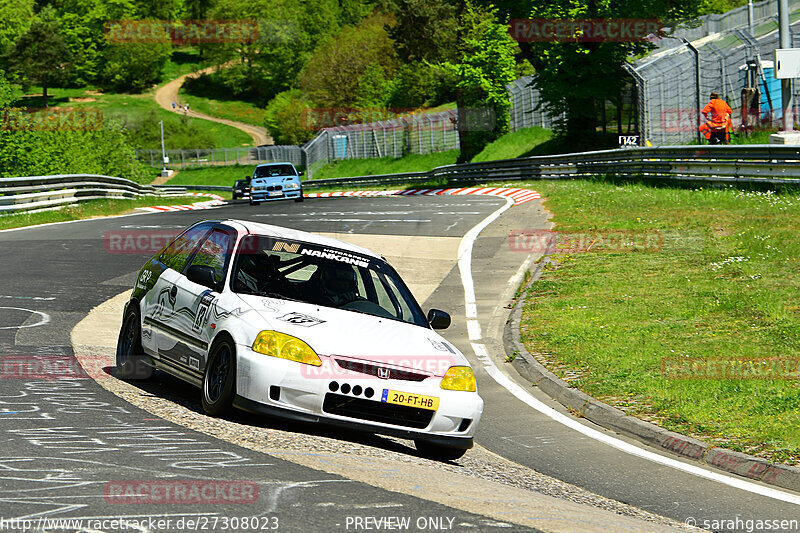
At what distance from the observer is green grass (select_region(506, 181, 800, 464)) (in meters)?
9.48

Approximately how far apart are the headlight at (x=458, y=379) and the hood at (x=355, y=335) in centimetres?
6

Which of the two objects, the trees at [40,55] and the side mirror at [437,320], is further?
the trees at [40,55]

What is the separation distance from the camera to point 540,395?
36.6ft

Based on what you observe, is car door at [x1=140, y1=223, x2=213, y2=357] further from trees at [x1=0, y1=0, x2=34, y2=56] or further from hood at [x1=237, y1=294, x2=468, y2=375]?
trees at [x1=0, y1=0, x2=34, y2=56]

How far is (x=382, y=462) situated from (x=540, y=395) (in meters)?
4.77

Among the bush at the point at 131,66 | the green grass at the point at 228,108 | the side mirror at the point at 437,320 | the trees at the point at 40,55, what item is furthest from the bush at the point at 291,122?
the side mirror at the point at 437,320

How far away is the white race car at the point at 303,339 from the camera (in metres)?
7.34

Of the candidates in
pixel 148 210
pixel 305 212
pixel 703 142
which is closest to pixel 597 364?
pixel 305 212

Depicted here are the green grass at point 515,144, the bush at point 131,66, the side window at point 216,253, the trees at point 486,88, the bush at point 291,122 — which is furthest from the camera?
the bush at point 131,66

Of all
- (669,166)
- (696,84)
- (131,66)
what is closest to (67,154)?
(696,84)

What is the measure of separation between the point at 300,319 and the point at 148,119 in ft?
394

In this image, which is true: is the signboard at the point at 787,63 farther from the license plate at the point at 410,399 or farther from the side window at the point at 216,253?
the license plate at the point at 410,399

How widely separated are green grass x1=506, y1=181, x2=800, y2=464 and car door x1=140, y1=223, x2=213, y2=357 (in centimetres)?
460

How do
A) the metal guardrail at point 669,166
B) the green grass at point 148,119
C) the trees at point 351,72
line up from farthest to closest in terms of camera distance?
the green grass at point 148,119 → the trees at point 351,72 → the metal guardrail at point 669,166
